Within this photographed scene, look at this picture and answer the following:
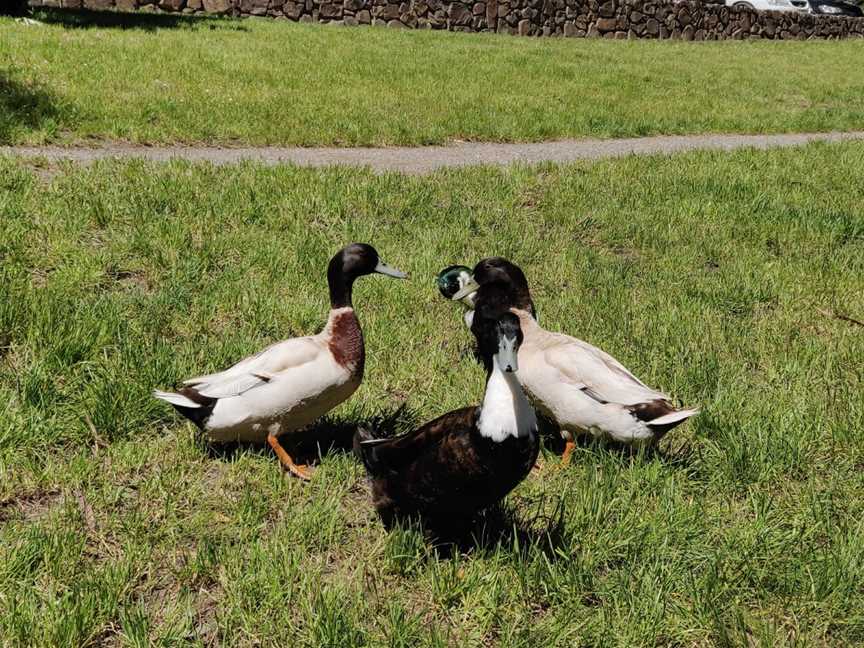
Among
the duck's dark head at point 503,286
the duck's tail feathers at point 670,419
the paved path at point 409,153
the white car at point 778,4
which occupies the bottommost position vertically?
the duck's tail feathers at point 670,419

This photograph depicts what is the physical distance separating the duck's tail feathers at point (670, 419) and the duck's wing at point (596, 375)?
104 millimetres

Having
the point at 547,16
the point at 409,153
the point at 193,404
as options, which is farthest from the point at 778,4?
the point at 193,404

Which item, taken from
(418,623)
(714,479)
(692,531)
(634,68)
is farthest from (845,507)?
(634,68)

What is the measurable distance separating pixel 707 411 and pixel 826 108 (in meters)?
15.0

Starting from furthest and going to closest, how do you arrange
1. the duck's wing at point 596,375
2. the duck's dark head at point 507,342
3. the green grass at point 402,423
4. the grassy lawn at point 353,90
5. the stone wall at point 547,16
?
the stone wall at point 547,16 → the grassy lawn at point 353,90 → the duck's wing at point 596,375 → the green grass at point 402,423 → the duck's dark head at point 507,342

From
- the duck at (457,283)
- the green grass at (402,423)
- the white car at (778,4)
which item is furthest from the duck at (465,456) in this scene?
the white car at (778,4)

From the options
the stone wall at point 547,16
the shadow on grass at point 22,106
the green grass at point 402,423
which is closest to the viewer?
the green grass at point 402,423

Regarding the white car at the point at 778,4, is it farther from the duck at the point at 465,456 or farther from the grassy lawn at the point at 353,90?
the duck at the point at 465,456

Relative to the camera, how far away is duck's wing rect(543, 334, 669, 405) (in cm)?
318

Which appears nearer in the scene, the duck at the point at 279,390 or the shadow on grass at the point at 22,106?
the duck at the point at 279,390

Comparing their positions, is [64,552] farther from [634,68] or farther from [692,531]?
[634,68]

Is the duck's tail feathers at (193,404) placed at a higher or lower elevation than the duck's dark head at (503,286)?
lower

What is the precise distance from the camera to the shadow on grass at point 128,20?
14844 millimetres

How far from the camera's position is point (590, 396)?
325cm
